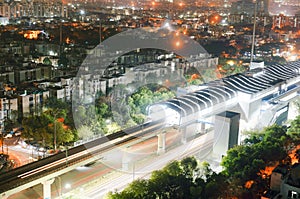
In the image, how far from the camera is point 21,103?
17.3 ft

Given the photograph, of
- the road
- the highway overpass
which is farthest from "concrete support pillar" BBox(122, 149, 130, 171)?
the highway overpass

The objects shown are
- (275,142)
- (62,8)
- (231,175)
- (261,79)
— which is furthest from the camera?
(62,8)

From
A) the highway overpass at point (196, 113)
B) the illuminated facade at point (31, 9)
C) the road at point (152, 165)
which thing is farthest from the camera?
the illuminated facade at point (31, 9)

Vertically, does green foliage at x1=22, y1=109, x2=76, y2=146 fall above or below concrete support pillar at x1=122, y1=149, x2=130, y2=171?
above

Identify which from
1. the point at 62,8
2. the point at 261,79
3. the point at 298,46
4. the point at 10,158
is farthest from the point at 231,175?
the point at 62,8

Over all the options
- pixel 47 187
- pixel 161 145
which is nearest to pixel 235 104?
pixel 161 145

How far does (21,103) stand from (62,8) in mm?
15248

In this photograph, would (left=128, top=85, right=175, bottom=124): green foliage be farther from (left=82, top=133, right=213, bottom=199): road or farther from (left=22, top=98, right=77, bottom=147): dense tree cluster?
(left=22, top=98, right=77, bottom=147): dense tree cluster

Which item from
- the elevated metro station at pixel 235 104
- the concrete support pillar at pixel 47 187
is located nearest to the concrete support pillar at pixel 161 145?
the elevated metro station at pixel 235 104

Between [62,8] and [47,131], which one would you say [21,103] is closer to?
[47,131]

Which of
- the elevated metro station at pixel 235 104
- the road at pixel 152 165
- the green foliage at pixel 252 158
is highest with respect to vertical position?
the elevated metro station at pixel 235 104

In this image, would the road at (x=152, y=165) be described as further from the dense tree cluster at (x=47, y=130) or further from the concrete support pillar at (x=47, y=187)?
the dense tree cluster at (x=47, y=130)

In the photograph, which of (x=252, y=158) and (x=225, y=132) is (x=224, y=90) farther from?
(x=252, y=158)

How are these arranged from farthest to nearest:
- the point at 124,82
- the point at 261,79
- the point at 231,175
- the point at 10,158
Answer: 1. the point at 124,82
2. the point at 261,79
3. the point at 10,158
4. the point at 231,175
